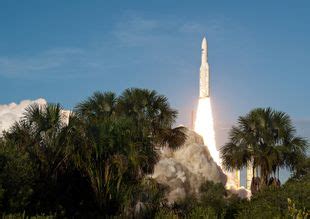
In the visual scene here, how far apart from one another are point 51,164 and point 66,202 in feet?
8.42

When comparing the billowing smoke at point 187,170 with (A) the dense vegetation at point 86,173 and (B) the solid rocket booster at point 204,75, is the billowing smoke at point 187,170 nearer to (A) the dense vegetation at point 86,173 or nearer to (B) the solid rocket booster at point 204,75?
(A) the dense vegetation at point 86,173

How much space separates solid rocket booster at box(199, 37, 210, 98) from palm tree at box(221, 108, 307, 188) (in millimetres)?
43818

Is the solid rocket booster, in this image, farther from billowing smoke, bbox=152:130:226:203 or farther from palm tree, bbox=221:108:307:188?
palm tree, bbox=221:108:307:188

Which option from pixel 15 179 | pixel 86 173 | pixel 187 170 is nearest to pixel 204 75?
pixel 187 170

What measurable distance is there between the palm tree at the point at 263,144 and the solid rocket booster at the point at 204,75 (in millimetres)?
43818

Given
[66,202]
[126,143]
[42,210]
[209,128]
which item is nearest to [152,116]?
[126,143]

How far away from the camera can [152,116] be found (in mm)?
41531

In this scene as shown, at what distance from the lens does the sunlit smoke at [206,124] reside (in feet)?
257

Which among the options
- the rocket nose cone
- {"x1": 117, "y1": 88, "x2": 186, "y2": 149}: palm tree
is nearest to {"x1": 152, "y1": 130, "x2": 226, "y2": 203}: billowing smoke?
{"x1": 117, "y1": 88, "x2": 186, "y2": 149}: palm tree

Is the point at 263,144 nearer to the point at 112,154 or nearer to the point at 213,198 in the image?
the point at 213,198

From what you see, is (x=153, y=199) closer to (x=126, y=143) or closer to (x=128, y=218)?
(x=128, y=218)

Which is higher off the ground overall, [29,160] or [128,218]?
[29,160]

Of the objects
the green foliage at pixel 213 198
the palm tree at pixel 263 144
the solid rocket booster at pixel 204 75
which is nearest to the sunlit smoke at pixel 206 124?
the solid rocket booster at pixel 204 75

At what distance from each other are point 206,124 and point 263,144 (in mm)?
36608
